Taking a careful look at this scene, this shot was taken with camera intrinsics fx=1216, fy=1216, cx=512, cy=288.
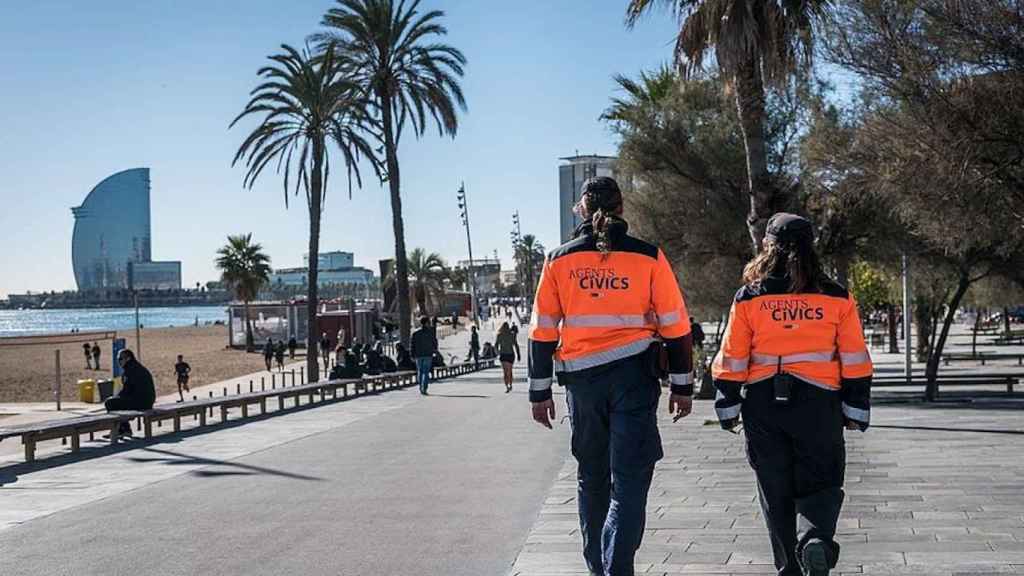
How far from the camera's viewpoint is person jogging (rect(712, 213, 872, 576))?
17.1ft

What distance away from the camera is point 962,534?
7.08m

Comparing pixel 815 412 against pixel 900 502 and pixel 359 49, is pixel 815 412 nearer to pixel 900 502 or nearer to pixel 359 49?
pixel 900 502

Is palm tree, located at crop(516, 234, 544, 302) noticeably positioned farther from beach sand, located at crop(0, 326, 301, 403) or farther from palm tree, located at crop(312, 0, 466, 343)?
palm tree, located at crop(312, 0, 466, 343)

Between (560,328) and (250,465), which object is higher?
(560,328)

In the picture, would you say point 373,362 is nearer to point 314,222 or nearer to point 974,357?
point 314,222

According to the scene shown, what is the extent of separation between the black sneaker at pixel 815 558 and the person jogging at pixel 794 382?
15 cm

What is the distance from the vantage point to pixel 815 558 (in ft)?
16.3

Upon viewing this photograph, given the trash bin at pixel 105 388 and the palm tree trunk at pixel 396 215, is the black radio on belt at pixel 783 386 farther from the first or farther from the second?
the palm tree trunk at pixel 396 215

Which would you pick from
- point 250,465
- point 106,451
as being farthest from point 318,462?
point 106,451

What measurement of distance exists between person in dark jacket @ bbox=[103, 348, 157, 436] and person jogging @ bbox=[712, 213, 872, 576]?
12.1 meters

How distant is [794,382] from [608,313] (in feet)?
2.85

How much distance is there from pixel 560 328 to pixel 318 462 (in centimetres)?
665

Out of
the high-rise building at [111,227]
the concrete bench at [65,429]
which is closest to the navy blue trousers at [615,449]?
the concrete bench at [65,429]

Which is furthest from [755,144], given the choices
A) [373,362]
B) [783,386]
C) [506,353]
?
[373,362]
